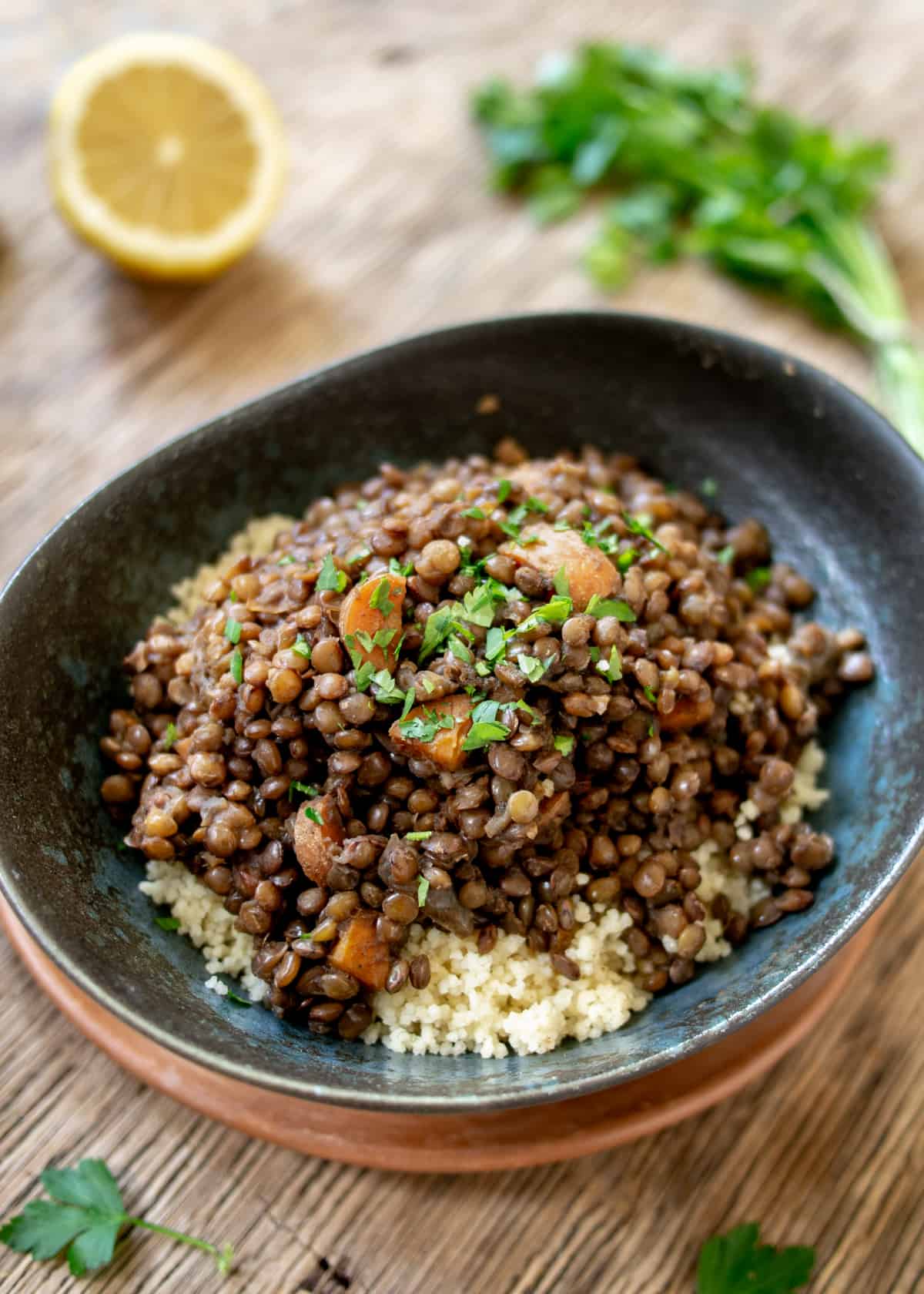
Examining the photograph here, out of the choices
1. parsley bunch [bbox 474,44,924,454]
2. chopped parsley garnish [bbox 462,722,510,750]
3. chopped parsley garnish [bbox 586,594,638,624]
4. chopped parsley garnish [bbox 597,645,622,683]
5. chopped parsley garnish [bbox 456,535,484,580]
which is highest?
parsley bunch [bbox 474,44,924,454]

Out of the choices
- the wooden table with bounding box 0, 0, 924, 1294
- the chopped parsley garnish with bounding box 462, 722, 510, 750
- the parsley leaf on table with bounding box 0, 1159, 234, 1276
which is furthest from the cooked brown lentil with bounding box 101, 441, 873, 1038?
the parsley leaf on table with bounding box 0, 1159, 234, 1276

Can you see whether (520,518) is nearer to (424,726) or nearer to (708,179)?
(424,726)

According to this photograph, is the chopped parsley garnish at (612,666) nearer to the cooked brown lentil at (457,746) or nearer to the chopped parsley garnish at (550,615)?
the cooked brown lentil at (457,746)

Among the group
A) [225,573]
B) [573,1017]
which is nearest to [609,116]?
[225,573]

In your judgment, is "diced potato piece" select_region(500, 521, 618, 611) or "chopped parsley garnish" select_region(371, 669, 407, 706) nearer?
"chopped parsley garnish" select_region(371, 669, 407, 706)

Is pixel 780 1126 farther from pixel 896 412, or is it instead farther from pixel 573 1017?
pixel 896 412

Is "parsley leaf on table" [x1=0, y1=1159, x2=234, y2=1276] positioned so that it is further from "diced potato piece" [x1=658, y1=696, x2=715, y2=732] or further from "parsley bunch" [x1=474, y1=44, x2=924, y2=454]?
"parsley bunch" [x1=474, y1=44, x2=924, y2=454]

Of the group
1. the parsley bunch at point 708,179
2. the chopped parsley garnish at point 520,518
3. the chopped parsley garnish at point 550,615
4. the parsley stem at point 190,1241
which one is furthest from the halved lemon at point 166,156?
the parsley stem at point 190,1241

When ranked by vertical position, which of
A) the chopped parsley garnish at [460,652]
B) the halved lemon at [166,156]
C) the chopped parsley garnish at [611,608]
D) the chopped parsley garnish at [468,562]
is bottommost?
the chopped parsley garnish at [460,652]

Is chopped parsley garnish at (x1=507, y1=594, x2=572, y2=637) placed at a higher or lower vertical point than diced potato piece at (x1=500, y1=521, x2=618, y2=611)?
lower
